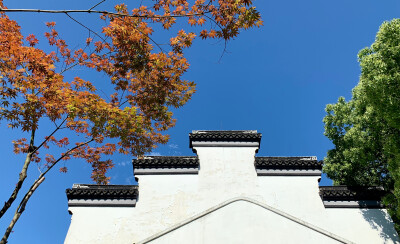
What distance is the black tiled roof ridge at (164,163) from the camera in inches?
582

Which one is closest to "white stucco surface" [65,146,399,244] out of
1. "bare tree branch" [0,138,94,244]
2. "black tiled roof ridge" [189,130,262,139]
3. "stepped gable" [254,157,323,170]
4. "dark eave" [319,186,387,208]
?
"dark eave" [319,186,387,208]

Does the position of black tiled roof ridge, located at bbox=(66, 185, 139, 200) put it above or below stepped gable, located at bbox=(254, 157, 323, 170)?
below

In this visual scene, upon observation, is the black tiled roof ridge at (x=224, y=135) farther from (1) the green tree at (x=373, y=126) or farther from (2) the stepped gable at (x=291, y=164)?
(1) the green tree at (x=373, y=126)

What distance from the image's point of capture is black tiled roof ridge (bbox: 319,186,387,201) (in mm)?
13273

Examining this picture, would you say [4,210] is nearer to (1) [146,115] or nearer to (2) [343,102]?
(1) [146,115]

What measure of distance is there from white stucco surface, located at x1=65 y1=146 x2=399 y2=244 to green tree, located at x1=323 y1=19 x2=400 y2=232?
5.83 feet

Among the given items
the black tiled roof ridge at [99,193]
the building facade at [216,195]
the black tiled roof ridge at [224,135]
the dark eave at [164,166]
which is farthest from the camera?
the black tiled roof ridge at [224,135]

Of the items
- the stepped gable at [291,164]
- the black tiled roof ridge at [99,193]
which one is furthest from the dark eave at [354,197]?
the black tiled roof ridge at [99,193]

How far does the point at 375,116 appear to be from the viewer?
1209cm

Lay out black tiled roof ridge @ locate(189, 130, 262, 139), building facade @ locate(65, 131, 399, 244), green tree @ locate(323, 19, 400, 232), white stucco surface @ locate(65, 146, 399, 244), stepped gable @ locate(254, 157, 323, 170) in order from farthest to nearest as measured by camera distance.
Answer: black tiled roof ridge @ locate(189, 130, 262, 139), stepped gable @ locate(254, 157, 323, 170), building facade @ locate(65, 131, 399, 244), white stucco surface @ locate(65, 146, 399, 244), green tree @ locate(323, 19, 400, 232)

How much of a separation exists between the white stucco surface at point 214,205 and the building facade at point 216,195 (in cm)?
4

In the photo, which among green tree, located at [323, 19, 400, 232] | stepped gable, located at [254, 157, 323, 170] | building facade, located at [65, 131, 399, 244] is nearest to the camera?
green tree, located at [323, 19, 400, 232]

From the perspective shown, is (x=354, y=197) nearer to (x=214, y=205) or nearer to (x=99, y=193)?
(x=214, y=205)

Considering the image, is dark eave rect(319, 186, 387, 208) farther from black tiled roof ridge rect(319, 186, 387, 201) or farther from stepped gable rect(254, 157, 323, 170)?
stepped gable rect(254, 157, 323, 170)
